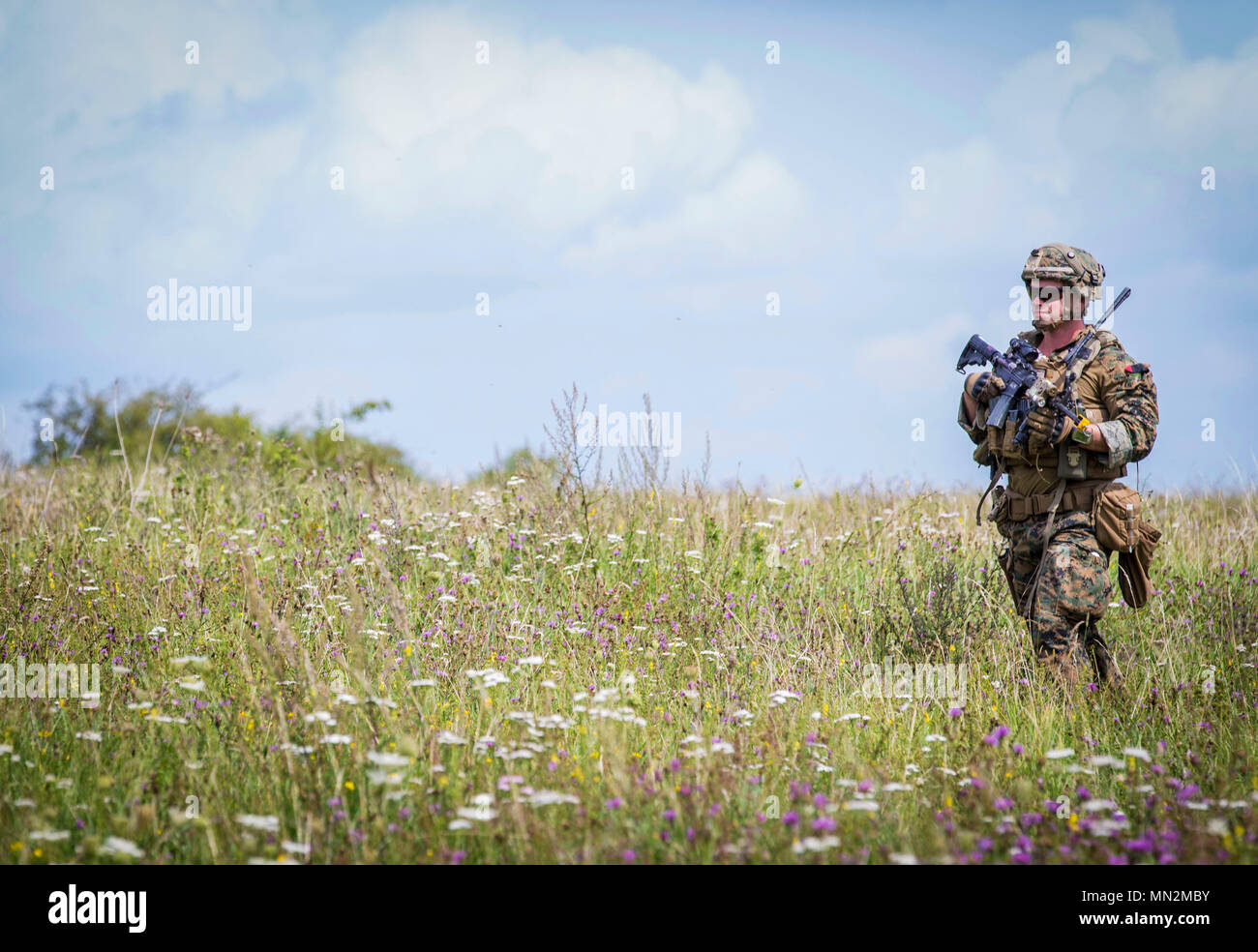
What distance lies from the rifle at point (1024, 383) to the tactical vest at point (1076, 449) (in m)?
0.04

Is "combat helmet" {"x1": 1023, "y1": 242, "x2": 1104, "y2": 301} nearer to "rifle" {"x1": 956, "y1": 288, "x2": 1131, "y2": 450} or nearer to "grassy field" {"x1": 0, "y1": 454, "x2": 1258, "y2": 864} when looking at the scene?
"rifle" {"x1": 956, "y1": 288, "x2": 1131, "y2": 450}

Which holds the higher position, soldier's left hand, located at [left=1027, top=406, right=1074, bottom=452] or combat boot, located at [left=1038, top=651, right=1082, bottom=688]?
soldier's left hand, located at [left=1027, top=406, right=1074, bottom=452]

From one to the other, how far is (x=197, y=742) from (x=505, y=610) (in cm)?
224

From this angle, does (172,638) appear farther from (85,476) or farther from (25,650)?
(85,476)

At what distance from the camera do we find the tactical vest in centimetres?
538

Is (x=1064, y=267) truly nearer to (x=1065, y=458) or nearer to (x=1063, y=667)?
(x=1065, y=458)

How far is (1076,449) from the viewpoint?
17.6 feet

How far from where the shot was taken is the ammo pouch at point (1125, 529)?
17.6 ft

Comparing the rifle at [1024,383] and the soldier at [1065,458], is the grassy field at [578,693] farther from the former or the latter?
the rifle at [1024,383]

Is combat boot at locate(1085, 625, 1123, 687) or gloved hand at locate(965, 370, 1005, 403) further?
combat boot at locate(1085, 625, 1123, 687)

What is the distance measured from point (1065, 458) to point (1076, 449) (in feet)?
0.25

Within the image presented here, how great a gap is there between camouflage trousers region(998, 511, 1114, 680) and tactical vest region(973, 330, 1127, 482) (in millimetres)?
255

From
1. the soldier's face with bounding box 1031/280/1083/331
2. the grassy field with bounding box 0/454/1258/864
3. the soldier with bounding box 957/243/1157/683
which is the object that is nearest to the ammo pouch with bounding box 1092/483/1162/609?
the soldier with bounding box 957/243/1157/683
